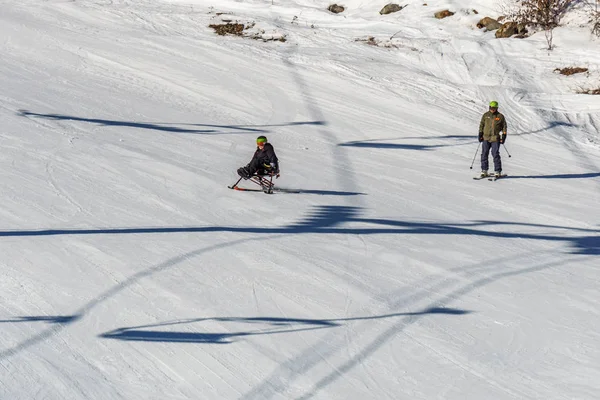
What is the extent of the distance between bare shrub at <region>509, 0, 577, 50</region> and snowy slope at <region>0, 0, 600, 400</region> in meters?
0.57

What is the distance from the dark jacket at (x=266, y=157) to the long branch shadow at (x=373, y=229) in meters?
1.07

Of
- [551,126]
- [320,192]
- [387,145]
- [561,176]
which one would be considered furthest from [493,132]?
[551,126]

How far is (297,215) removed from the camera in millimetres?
13531

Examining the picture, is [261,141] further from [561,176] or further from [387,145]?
[561,176]

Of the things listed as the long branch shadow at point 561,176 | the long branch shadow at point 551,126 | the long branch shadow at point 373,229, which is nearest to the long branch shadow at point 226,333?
the long branch shadow at point 373,229

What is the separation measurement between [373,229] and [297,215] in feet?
4.30

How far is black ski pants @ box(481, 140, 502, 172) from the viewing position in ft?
53.0

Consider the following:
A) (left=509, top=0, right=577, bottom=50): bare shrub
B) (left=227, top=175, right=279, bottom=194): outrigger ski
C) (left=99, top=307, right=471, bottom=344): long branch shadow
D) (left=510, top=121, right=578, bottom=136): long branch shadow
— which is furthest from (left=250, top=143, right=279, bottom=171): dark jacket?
(left=509, top=0, right=577, bottom=50): bare shrub

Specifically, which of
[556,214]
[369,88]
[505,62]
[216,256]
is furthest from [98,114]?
[505,62]

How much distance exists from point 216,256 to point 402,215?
12.7 feet

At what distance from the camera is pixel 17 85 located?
20.8 meters

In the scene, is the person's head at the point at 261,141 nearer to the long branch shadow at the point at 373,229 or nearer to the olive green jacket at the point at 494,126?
the long branch shadow at the point at 373,229

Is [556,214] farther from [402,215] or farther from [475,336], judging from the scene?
[475,336]

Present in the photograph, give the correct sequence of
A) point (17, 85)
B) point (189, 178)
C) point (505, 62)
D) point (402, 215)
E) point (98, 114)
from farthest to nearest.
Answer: point (505, 62), point (17, 85), point (98, 114), point (189, 178), point (402, 215)
